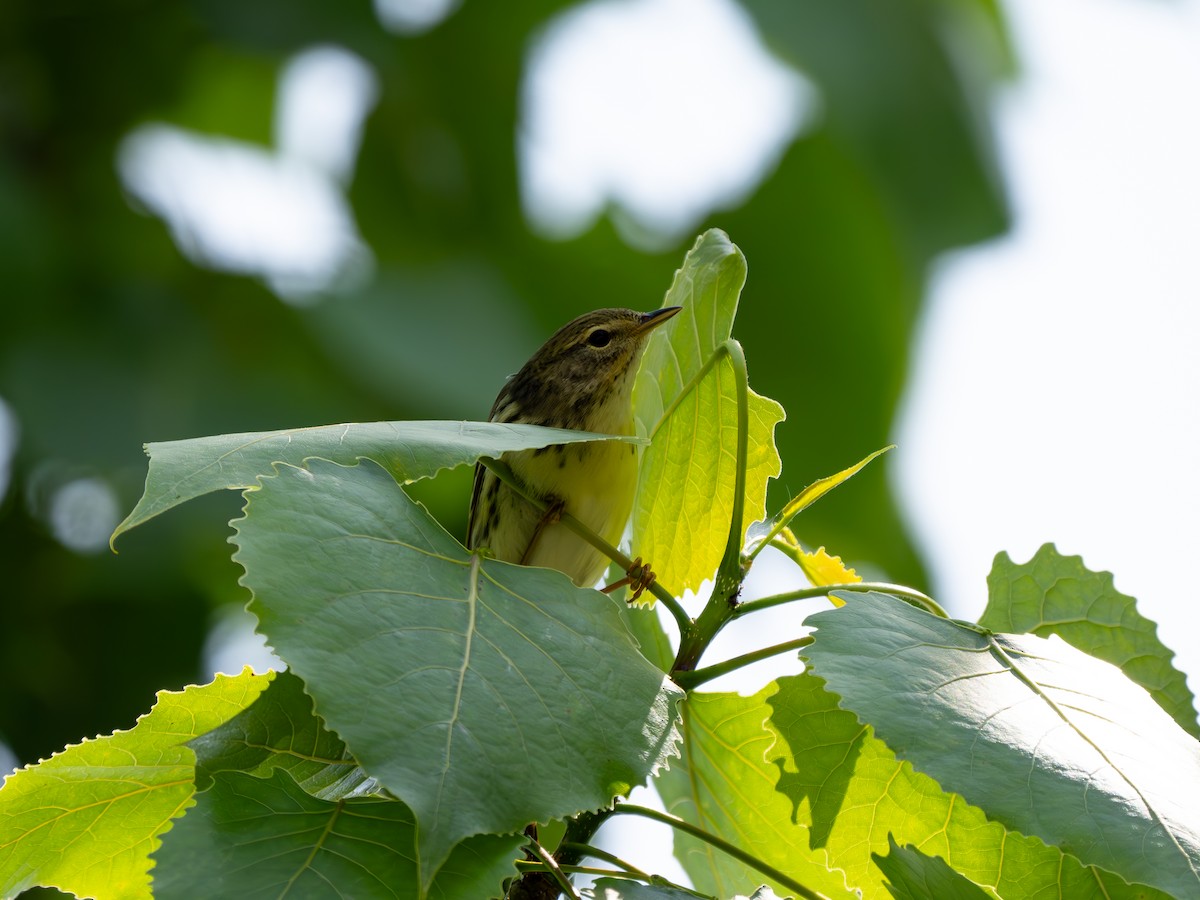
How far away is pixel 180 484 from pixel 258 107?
604 centimetres

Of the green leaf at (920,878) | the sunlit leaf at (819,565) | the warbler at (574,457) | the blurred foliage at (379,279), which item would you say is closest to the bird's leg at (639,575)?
the sunlit leaf at (819,565)

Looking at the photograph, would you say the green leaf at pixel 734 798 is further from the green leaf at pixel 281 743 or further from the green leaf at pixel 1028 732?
the green leaf at pixel 281 743

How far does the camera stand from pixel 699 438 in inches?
93.4

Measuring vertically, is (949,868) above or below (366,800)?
above

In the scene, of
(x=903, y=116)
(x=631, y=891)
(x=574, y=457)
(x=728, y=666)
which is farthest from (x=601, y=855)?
(x=903, y=116)

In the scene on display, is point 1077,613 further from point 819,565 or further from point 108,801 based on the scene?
point 108,801

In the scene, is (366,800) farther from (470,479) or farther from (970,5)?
(970,5)

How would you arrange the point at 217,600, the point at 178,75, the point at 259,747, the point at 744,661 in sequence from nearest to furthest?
the point at 259,747
the point at 744,661
the point at 217,600
the point at 178,75

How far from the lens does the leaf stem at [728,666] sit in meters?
2.02

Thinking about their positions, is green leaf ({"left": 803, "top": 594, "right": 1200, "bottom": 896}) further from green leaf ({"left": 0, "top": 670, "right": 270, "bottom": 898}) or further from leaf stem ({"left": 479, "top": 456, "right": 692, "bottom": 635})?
green leaf ({"left": 0, "top": 670, "right": 270, "bottom": 898})

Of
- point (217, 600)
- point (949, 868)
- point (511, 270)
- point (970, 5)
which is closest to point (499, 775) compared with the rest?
point (949, 868)

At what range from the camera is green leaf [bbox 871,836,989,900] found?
66.0 inches

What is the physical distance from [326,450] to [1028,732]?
40.4 inches

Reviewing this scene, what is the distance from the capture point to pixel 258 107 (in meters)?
7.14
